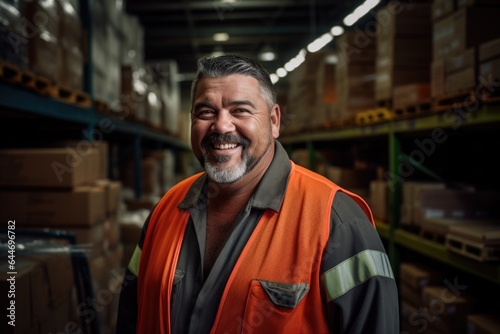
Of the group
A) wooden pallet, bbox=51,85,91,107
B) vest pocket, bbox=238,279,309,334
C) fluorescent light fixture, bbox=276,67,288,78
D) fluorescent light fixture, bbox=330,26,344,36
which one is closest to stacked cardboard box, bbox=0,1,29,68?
wooden pallet, bbox=51,85,91,107

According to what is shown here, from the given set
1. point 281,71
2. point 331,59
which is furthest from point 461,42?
point 281,71

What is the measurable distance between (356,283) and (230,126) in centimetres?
89

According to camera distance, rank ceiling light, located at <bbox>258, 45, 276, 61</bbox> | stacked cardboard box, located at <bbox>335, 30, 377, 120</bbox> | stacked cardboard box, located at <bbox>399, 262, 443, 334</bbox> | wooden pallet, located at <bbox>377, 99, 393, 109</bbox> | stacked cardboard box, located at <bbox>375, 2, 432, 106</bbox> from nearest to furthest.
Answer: stacked cardboard box, located at <bbox>399, 262, 443, 334</bbox> → stacked cardboard box, located at <bbox>375, 2, 432, 106</bbox> → wooden pallet, located at <bbox>377, 99, 393, 109</bbox> → stacked cardboard box, located at <bbox>335, 30, 377, 120</bbox> → ceiling light, located at <bbox>258, 45, 276, 61</bbox>

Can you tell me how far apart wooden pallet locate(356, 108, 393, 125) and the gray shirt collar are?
282cm

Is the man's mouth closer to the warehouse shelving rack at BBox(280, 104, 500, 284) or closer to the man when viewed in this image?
the man

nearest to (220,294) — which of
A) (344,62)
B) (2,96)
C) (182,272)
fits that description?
(182,272)

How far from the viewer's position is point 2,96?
2701 mm

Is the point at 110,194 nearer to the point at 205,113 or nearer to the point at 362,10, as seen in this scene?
the point at 205,113

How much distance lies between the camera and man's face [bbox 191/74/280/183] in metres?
2.13

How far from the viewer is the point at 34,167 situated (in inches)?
137

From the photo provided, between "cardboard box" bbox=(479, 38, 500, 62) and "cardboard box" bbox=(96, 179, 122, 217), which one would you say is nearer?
Result: "cardboard box" bbox=(479, 38, 500, 62)

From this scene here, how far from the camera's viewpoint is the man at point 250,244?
5.76 feet

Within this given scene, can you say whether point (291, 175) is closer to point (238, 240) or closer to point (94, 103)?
point (238, 240)

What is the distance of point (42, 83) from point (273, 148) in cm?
198
